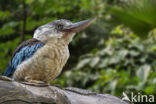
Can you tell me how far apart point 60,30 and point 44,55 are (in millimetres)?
285

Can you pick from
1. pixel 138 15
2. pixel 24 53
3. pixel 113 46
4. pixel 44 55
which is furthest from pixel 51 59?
pixel 113 46

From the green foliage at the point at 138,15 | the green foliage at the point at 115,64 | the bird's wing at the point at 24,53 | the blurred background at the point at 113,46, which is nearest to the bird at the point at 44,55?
the bird's wing at the point at 24,53

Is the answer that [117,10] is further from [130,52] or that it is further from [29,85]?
[29,85]

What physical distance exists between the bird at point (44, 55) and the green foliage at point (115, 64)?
2.72 meters

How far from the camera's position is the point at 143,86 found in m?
5.43

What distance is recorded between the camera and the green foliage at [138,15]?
6055 millimetres

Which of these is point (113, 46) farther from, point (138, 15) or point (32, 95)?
point (32, 95)

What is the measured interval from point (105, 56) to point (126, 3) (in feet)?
3.21

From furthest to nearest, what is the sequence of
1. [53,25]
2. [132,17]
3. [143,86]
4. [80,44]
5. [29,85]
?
[80,44], [132,17], [143,86], [53,25], [29,85]

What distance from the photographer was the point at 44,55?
3.02 metres

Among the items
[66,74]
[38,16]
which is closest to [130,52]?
[66,74]

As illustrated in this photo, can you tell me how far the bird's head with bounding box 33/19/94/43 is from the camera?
3139mm

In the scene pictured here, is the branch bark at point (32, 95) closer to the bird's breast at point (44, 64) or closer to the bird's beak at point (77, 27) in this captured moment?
the bird's breast at point (44, 64)

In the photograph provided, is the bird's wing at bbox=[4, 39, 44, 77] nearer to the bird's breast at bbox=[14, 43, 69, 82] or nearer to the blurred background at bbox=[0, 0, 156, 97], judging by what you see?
the bird's breast at bbox=[14, 43, 69, 82]
